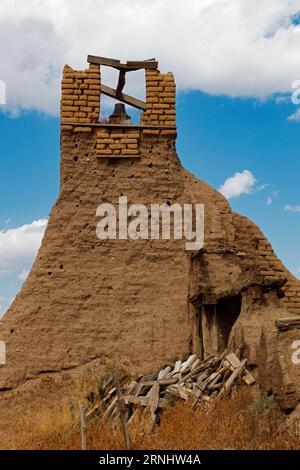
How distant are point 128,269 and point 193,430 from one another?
188 inches

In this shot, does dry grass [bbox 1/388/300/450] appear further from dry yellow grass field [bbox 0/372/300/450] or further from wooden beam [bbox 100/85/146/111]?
wooden beam [bbox 100/85/146/111]

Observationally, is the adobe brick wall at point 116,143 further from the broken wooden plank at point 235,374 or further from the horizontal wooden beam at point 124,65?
the broken wooden plank at point 235,374

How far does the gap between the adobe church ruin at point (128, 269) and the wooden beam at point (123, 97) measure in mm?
68

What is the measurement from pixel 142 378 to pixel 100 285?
2.14 metres

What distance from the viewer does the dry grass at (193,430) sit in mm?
9531

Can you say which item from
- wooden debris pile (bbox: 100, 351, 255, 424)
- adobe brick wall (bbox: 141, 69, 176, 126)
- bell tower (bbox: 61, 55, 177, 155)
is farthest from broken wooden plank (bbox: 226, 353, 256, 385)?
adobe brick wall (bbox: 141, 69, 176, 126)

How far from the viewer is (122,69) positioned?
15078 millimetres

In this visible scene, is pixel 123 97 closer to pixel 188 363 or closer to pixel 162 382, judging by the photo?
pixel 188 363

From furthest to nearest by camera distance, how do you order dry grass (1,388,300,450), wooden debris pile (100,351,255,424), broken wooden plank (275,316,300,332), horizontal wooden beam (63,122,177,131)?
horizontal wooden beam (63,122,177,131) < wooden debris pile (100,351,255,424) < broken wooden plank (275,316,300,332) < dry grass (1,388,300,450)

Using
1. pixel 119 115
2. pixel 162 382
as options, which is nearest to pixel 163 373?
pixel 162 382

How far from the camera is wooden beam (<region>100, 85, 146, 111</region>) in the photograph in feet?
49.2

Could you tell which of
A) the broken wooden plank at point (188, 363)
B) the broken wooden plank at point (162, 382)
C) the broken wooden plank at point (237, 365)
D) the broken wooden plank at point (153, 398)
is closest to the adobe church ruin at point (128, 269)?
the broken wooden plank at point (188, 363)
